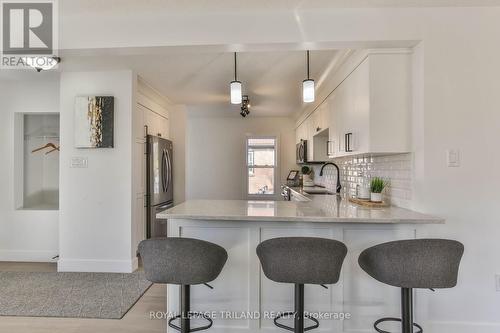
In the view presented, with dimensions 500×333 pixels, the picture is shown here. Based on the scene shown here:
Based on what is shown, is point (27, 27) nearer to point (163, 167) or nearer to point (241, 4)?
point (241, 4)

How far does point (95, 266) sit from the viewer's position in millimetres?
3568

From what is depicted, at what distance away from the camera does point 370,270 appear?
1815 millimetres

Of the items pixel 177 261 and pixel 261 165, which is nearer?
pixel 177 261

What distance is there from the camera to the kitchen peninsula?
2148 millimetres

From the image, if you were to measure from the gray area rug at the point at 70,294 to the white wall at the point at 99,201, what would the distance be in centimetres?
21

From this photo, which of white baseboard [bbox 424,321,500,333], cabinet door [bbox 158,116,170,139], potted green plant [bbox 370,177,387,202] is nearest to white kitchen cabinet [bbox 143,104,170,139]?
cabinet door [bbox 158,116,170,139]

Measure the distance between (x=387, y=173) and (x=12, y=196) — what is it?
Answer: 15.1ft

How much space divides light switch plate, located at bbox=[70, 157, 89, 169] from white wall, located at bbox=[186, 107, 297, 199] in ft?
11.3

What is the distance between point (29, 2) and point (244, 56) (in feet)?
6.05

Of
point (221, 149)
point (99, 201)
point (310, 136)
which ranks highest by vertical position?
point (310, 136)

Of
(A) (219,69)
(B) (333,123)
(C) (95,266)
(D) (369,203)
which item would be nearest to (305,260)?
(D) (369,203)

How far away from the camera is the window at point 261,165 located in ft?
22.6

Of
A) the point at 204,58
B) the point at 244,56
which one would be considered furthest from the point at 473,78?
the point at 204,58

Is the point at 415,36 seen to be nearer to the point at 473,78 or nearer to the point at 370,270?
the point at 473,78
